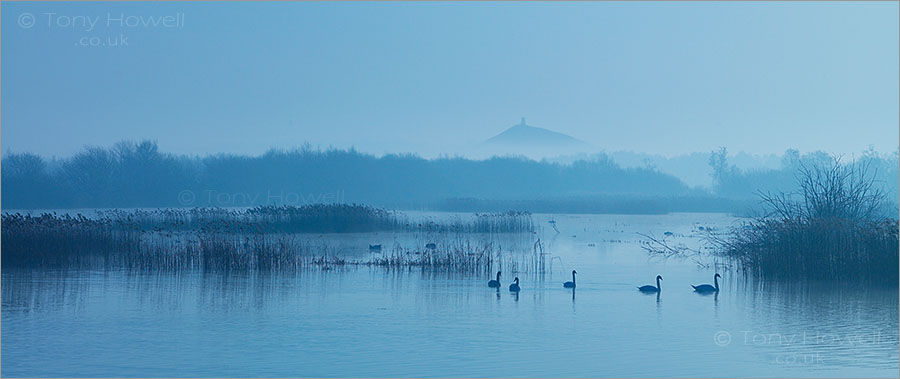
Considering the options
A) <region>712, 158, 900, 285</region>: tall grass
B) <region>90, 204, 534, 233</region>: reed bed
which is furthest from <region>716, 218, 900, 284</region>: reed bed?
<region>90, 204, 534, 233</region>: reed bed

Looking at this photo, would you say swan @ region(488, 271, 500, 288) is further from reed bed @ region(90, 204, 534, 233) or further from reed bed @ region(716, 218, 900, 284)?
reed bed @ region(90, 204, 534, 233)

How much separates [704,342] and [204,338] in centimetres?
471

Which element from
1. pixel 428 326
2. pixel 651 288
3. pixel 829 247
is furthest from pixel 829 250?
pixel 428 326

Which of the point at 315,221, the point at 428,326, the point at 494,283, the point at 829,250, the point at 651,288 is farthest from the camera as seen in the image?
the point at 315,221

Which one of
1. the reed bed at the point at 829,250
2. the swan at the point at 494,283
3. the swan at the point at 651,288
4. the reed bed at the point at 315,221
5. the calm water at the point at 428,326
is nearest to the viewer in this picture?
the calm water at the point at 428,326

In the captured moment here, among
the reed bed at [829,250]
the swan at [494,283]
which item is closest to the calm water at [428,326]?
the swan at [494,283]

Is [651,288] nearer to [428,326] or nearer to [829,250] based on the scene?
[829,250]

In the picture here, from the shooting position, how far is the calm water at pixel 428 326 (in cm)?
845

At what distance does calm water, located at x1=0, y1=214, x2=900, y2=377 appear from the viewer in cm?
845

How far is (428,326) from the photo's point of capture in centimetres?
1046

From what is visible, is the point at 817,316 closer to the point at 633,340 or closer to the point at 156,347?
the point at 633,340

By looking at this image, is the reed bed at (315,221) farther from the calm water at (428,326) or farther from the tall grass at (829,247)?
the tall grass at (829,247)

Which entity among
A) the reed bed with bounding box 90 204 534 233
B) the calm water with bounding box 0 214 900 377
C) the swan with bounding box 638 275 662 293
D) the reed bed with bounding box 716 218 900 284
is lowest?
the calm water with bounding box 0 214 900 377

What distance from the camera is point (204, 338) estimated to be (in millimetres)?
9672
